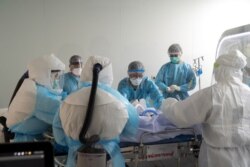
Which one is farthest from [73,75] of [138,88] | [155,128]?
[155,128]

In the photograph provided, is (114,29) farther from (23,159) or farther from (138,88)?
(23,159)

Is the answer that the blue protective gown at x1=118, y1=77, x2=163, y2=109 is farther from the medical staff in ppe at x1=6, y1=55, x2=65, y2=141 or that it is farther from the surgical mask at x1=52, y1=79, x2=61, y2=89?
the medical staff in ppe at x1=6, y1=55, x2=65, y2=141

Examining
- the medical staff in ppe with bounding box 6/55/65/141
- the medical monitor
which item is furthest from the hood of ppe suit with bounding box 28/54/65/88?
the medical monitor

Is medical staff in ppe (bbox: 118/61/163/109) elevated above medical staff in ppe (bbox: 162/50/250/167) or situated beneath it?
elevated above

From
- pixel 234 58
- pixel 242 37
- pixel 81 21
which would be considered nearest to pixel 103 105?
pixel 234 58

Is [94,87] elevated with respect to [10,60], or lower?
lower

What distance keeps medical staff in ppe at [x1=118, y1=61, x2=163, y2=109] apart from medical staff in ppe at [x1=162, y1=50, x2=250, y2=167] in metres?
1.17

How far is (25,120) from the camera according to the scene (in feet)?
6.34

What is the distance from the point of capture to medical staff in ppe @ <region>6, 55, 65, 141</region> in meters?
1.93

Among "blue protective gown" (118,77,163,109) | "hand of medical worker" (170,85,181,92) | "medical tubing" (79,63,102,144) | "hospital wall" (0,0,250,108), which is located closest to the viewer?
"medical tubing" (79,63,102,144)

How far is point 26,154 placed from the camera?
2.07 feet

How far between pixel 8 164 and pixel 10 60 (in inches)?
136

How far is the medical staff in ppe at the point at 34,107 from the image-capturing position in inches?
76.0

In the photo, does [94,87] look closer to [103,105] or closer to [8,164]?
[103,105]
